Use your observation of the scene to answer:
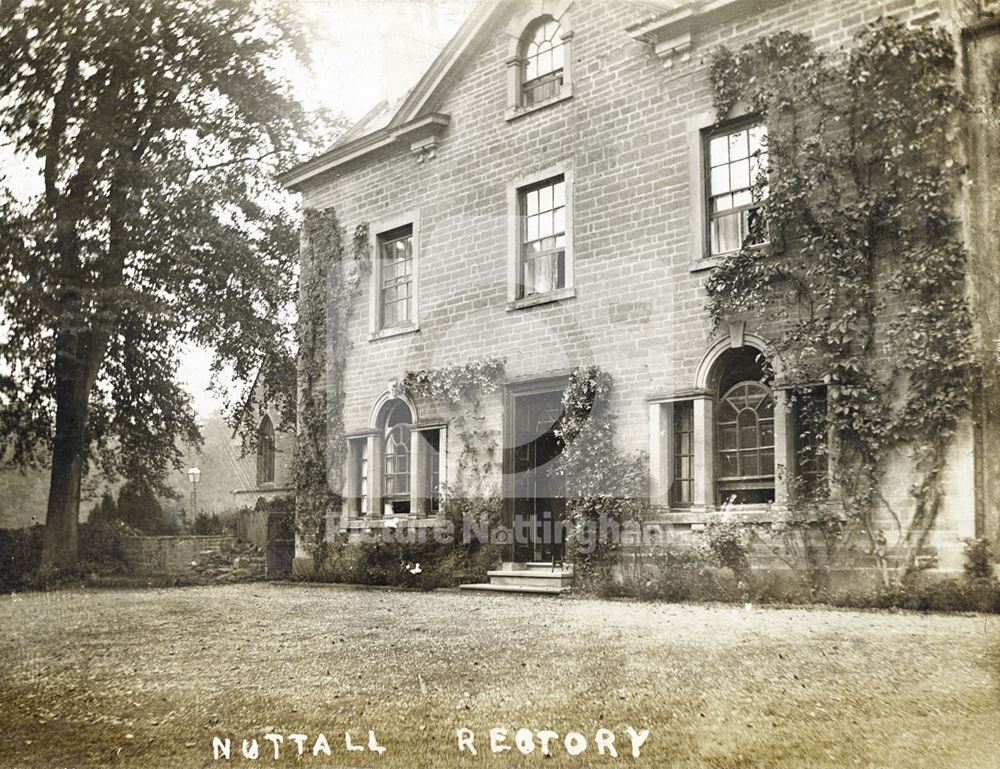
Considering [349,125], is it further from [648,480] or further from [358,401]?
[648,480]

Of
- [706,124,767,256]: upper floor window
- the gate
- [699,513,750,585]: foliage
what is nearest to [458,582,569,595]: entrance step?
[699,513,750,585]: foliage

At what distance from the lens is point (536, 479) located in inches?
167

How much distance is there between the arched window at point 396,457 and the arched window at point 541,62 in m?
1.75

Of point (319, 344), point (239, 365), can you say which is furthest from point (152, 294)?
point (319, 344)

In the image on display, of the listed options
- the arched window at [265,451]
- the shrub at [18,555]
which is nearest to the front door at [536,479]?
the arched window at [265,451]

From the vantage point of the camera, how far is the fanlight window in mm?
3762

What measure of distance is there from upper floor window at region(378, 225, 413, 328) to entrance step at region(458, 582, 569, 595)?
1.42 metres

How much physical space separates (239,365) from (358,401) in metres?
0.64

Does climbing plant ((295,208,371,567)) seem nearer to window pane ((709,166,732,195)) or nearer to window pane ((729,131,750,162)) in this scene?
window pane ((709,166,732,195))

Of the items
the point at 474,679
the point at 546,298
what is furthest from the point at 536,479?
the point at 474,679

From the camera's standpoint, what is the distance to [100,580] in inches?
178

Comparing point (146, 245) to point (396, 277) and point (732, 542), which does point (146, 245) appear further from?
point (732, 542)

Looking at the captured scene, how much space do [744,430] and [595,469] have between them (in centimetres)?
70

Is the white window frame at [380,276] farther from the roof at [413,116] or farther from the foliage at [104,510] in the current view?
the foliage at [104,510]
